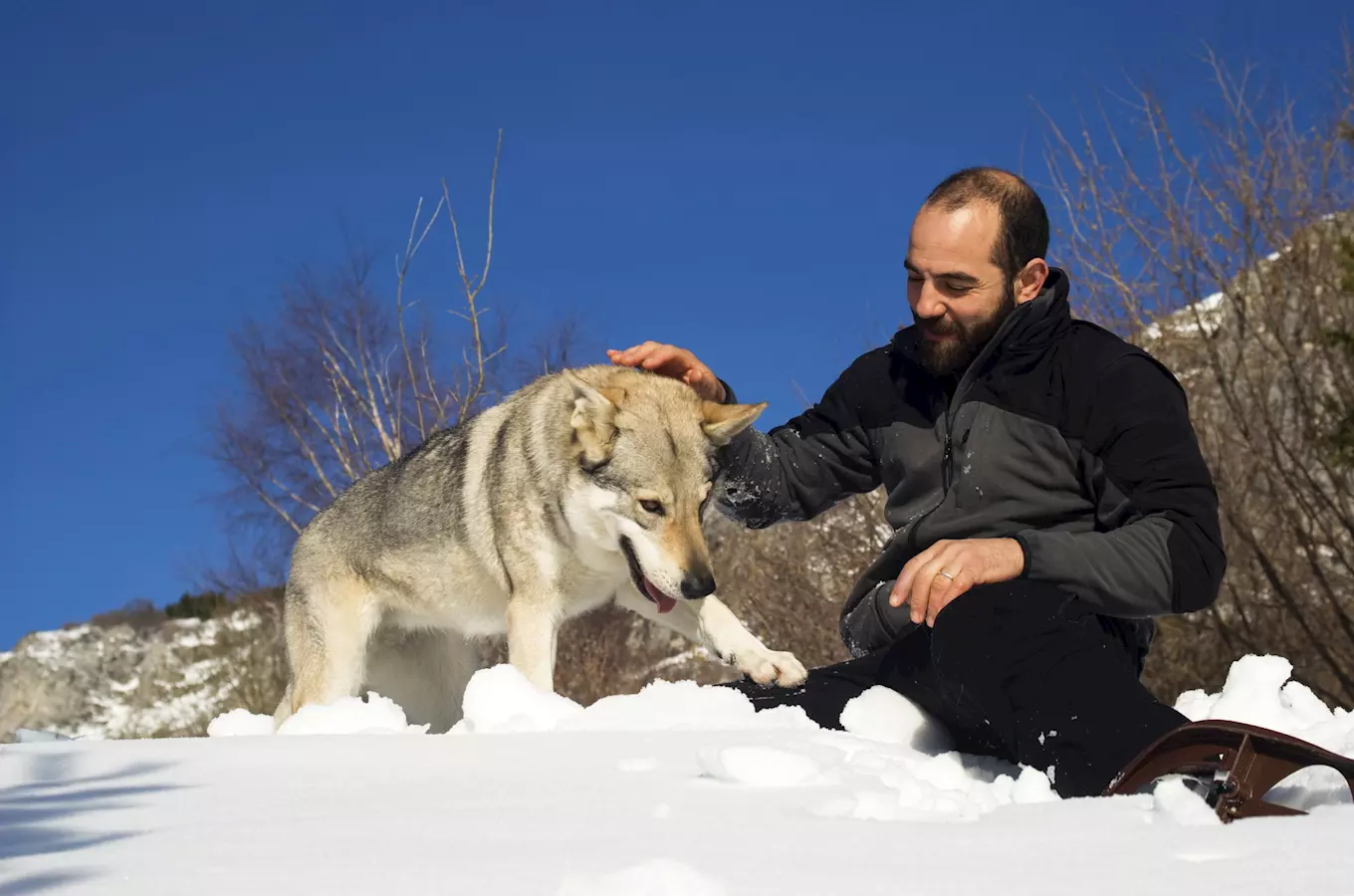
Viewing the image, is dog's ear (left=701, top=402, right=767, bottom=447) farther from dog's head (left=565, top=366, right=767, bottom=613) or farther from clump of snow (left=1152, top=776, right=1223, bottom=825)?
clump of snow (left=1152, top=776, right=1223, bottom=825)

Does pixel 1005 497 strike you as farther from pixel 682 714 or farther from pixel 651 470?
pixel 651 470

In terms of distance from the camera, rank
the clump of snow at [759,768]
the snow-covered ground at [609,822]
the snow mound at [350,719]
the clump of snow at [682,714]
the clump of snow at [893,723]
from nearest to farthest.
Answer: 1. the snow-covered ground at [609,822]
2. the clump of snow at [759,768]
3. the clump of snow at [682,714]
4. the clump of snow at [893,723]
5. the snow mound at [350,719]

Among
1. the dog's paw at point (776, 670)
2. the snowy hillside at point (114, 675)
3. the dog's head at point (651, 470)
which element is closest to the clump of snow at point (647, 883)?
the dog's paw at point (776, 670)

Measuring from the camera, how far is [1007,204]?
3.96 metres

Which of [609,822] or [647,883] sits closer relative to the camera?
[647,883]

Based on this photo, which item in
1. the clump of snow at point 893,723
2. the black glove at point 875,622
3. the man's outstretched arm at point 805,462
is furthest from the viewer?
the man's outstretched arm at point 805,462

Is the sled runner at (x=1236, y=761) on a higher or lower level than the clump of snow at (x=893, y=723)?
lower

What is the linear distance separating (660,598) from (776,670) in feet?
2.26

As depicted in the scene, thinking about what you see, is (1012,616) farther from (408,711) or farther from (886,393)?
(408,711)

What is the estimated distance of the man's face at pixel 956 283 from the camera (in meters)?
3.93

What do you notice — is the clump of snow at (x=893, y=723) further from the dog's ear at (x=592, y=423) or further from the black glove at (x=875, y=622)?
the dog's ear at (x=592, y=423)

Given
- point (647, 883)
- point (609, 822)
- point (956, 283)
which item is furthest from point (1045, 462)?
point (647, 883)

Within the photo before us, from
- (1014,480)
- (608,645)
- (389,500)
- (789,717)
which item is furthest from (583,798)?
(608,645)

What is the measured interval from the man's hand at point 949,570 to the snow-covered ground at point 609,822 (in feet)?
1.38
